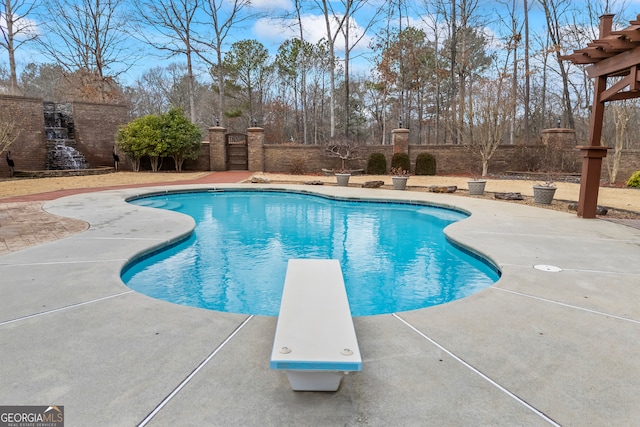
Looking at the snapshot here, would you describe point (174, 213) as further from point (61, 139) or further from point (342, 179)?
point (61, 139)

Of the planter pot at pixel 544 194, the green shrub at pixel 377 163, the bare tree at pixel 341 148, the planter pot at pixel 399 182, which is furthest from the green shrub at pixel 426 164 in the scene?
the planter pot at pixel 544 194

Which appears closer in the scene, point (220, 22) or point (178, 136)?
point (178, 136)

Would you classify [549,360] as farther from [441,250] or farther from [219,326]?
[441,250]

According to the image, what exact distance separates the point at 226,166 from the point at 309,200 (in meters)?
8.56

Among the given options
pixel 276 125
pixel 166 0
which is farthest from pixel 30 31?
pixel 276 125

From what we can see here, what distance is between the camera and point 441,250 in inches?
226

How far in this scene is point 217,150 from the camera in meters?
17.5

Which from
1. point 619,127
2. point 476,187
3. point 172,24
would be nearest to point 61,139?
point 172,24

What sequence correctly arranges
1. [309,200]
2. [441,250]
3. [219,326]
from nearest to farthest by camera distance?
[219,326] → [441,250] → [309,200]

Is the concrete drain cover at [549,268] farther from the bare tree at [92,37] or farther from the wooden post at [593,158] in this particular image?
the bare tree at [92,37]

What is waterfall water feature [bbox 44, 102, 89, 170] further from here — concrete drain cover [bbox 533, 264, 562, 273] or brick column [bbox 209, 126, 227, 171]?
concrete drain cover [bbox 533, 264, 562, 273]

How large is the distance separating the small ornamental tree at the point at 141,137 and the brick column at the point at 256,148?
12.7 ft

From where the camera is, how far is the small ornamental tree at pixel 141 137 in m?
15.8

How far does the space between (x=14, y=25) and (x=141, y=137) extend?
12.0m
